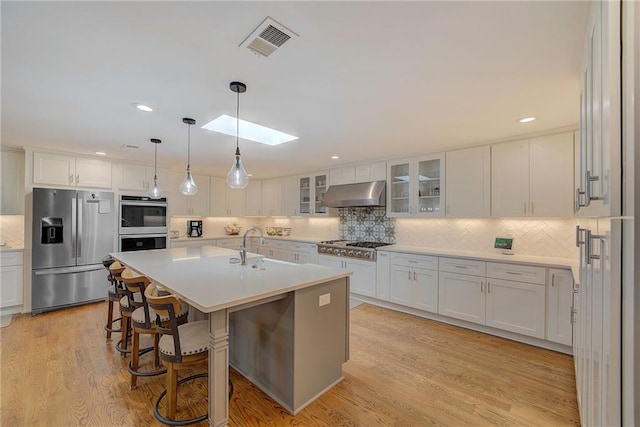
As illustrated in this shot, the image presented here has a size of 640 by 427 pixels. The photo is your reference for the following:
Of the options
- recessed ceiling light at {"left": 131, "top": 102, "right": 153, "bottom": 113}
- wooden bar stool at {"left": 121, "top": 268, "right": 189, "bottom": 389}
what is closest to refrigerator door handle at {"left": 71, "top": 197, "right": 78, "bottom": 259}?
wooden bar stool at {"left": 121, "top": 268, "right": 189, "bottom": 389}

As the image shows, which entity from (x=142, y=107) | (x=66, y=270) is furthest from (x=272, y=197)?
(x=142, y=107)

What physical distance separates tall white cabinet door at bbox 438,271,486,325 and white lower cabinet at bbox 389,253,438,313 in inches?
4.0

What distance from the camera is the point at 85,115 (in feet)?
8.67

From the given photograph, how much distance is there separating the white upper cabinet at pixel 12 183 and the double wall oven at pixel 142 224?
1263mm

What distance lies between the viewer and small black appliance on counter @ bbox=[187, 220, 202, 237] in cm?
617

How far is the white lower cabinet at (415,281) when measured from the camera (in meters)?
3.69

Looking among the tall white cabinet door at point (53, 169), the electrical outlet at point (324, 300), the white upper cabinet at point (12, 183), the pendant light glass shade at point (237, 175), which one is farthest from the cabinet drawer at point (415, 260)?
the white upper cabinet at point (12, 183)

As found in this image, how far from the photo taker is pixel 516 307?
307cm

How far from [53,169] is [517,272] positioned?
636cm

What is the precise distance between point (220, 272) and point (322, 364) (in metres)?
1.13

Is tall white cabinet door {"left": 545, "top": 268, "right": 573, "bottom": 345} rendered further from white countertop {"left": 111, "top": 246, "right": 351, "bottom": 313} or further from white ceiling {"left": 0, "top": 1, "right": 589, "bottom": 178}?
white countertop {"left": 111, "top": 246, "right": 351, "bottom": 313}

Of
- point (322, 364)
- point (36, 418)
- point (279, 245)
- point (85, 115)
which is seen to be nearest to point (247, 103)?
point (85, 115)

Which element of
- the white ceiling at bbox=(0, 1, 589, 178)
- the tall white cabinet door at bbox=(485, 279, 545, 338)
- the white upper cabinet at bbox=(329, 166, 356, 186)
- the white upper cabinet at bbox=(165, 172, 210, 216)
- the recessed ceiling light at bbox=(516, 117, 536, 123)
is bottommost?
the tall white cabinet door at bbox=(485, 279, 545, 338)

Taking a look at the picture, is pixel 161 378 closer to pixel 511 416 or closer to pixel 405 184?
pixel 511 416
